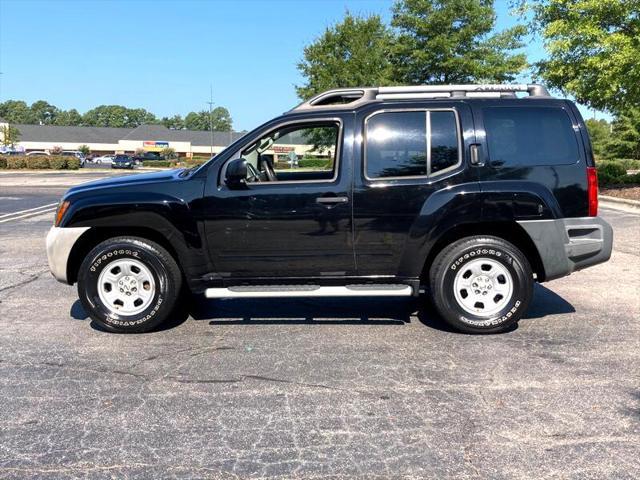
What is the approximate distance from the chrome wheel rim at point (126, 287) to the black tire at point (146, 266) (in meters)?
0.03

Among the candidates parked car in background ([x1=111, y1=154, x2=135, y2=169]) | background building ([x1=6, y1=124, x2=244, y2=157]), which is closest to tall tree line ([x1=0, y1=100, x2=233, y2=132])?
background building ([x1=6, y1=124, x2=244, y2=157])

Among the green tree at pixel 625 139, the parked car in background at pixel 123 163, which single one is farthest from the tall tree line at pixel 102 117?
the green tree at pixel 625 139

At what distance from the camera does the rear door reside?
482 cm

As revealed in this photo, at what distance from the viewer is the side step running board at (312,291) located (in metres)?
4.81

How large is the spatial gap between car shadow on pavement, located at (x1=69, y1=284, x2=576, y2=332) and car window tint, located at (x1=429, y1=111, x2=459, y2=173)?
151 cm

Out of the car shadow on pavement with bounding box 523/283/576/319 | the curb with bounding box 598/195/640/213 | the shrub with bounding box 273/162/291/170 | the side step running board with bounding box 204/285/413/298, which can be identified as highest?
the shrub with bounding box 273/162/291/170

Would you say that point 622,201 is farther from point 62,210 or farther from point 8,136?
point 8,136

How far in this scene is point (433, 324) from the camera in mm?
5246

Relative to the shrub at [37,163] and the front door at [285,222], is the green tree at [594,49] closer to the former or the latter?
the front door at [285,222]

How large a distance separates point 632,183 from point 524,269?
58.9ft

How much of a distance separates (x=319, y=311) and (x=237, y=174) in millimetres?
1755

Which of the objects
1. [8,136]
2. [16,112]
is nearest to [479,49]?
[8,136]

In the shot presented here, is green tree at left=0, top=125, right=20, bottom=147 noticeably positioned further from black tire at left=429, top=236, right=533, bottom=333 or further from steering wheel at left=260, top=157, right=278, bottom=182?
black tire at left=429, top=236, right=533, bottom=333

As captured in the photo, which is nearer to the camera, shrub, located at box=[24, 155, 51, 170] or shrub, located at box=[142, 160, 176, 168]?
shrub, located at box=[24, 155, 51, 170]
